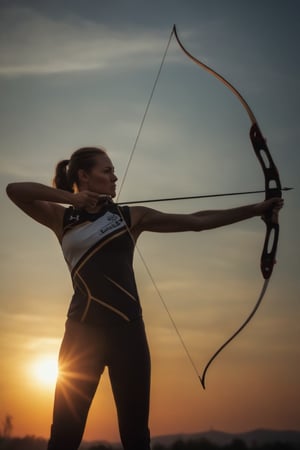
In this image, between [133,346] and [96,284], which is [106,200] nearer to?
[96,284]

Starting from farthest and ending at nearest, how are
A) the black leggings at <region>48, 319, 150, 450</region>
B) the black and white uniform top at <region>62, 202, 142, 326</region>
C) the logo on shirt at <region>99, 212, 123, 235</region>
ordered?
1. the logo on shirt at <region>99, 212, 123, 235</region>
2. the black and white uniform top at <region>62, 202, 142, 326</region>
3. the black leggings at <region>48, 319, 150, 450</region>

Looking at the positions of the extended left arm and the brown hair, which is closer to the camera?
the extended left arm

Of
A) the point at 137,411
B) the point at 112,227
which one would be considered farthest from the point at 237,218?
the point at 137,411

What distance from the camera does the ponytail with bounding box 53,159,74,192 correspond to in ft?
9.64

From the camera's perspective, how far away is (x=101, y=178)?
278 cm

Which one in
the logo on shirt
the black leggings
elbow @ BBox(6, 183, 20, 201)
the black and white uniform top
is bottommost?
the black leggings

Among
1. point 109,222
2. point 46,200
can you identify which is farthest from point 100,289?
point 46,200

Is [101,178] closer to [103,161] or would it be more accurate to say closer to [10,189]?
[103,161]

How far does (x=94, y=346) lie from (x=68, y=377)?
158 millimetres

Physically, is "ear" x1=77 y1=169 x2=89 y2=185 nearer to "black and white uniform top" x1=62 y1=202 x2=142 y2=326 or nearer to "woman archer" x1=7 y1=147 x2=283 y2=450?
"woman archer" x1=7 y1=147 x2=283 y2=450

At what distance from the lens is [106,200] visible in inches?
110

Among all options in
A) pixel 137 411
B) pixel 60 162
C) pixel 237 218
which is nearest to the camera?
pixel 137 411

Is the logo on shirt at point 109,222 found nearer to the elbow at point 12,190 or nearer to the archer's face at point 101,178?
the archer's face at point 101,178

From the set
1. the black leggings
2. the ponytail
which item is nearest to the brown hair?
the ponytail
